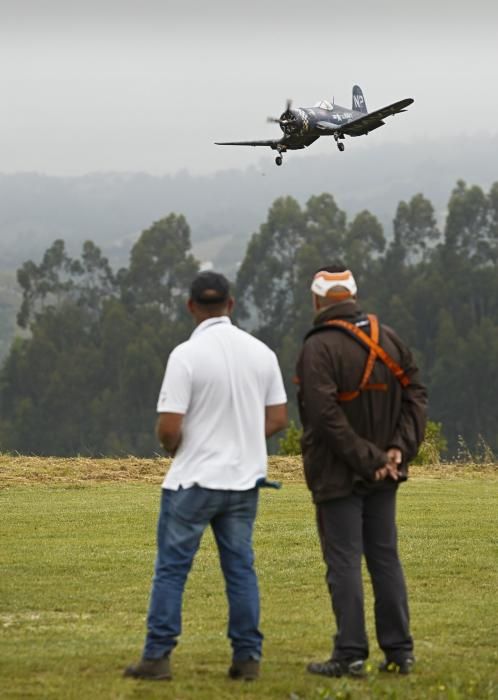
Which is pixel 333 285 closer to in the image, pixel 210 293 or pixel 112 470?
pixel 210 293

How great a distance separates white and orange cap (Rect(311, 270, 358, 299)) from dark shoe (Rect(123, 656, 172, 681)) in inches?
89.8

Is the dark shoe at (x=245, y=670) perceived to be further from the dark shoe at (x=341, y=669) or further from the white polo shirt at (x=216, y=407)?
the white polo shirt at (x=216, y=407)

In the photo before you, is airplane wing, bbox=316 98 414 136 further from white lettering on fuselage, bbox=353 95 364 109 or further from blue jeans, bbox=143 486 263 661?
blue jeans, bbox=143 486 263 661

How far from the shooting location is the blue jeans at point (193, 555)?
348 inches

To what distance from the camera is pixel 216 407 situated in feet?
29.1

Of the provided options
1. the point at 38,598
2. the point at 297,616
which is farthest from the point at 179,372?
the point at 38,598

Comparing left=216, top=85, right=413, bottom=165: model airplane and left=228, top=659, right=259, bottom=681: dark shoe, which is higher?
left=216, top=85, right=413, bottom=165: model airplane

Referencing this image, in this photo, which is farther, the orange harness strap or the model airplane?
the model airplane

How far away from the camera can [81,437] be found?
13662 cm

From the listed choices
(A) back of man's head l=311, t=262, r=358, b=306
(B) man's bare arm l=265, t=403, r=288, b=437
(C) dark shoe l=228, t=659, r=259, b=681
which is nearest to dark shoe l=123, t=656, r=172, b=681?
(C) dark shoe l=228, t=659, r=259, b=681

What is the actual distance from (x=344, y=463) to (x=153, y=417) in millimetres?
132089

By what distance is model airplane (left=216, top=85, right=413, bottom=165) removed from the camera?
3603cm

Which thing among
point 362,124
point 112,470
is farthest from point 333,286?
point 362,124

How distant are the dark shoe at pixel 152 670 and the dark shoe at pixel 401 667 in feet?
4.30
